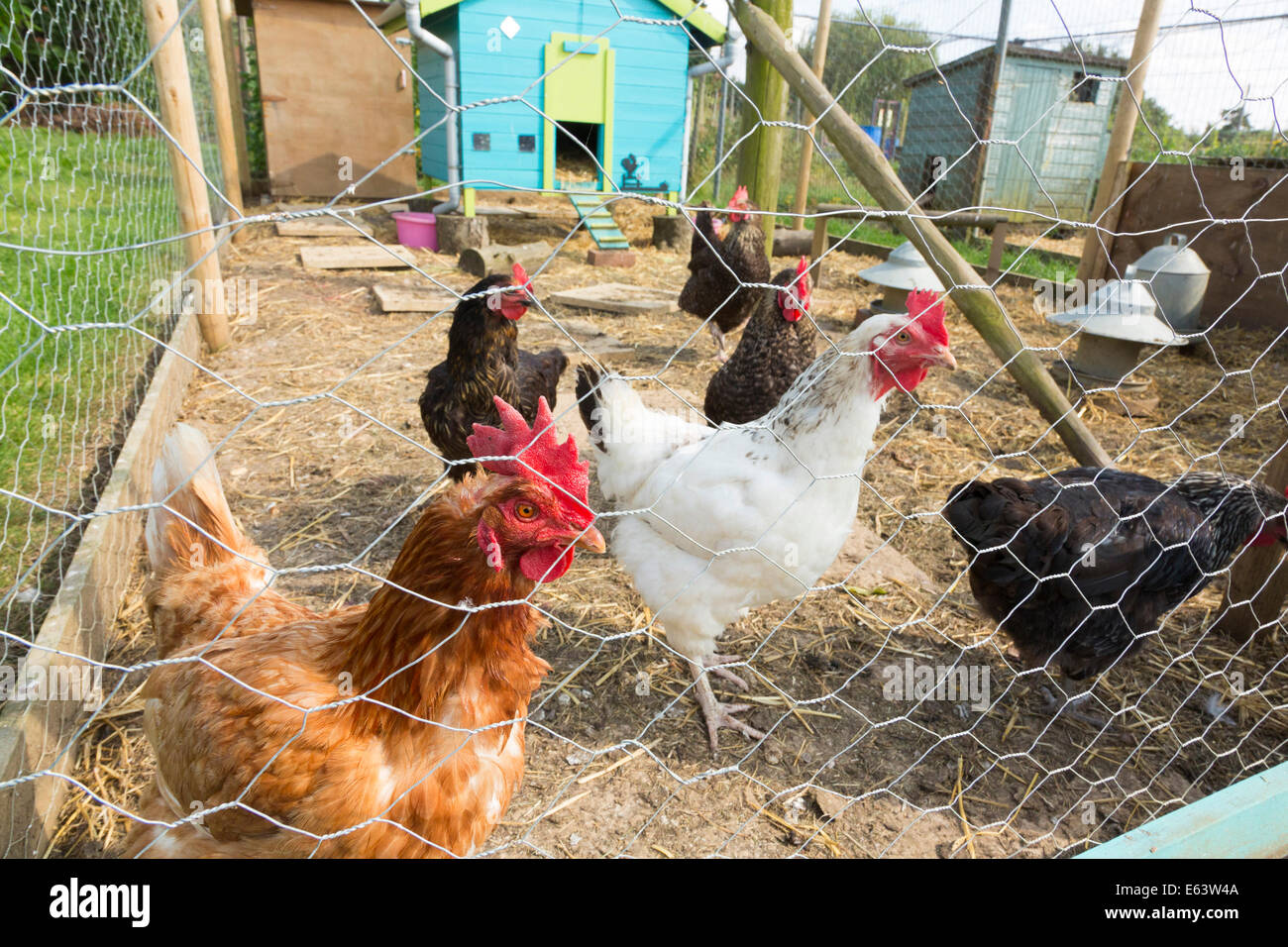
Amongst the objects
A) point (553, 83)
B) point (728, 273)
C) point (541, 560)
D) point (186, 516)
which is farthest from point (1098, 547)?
point (553, 83)

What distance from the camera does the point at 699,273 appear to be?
489 cm

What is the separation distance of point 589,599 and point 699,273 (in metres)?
3.01

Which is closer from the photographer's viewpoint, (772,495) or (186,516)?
(186,516)

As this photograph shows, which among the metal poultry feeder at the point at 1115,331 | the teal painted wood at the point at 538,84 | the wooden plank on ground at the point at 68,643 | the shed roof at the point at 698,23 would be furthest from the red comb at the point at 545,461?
the shed roof at the point at 698,23

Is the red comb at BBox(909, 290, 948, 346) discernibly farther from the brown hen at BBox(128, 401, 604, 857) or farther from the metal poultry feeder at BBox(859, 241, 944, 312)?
the metal poultry feeder at BBox(859, 241, 944, 312)

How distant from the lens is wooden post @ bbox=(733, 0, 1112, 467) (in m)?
1.74

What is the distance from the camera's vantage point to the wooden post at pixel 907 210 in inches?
68.7

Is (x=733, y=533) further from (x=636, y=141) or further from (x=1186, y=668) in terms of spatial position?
(x=636, y=141)

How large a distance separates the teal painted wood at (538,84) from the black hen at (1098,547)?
5.04 meters

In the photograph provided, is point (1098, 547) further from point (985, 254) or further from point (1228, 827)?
point (985, 254)

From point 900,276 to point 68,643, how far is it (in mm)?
4666

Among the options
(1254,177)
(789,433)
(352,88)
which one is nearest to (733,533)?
(789,433)

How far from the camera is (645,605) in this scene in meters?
2.39

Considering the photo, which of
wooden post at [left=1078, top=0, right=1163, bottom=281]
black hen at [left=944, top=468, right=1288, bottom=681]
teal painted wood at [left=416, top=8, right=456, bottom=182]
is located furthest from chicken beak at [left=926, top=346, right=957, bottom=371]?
teal painted wood at [left=416, top=8, right=456, bottom=182]
